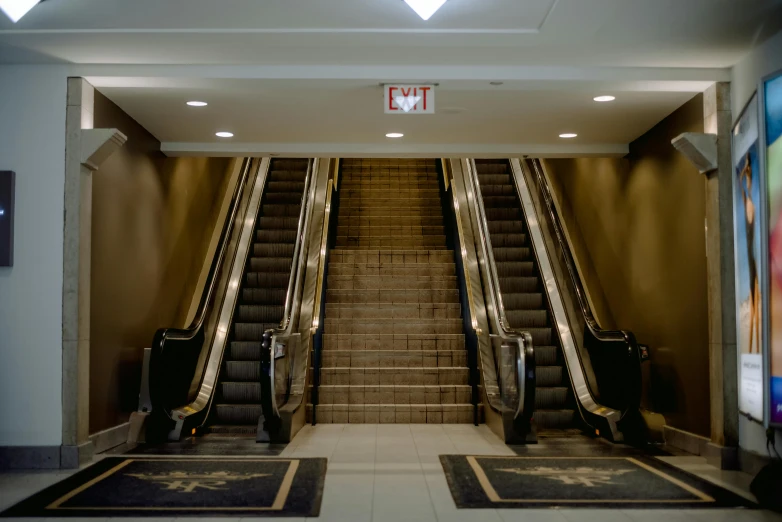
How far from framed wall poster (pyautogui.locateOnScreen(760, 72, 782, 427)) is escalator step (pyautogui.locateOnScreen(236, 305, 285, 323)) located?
6.18m

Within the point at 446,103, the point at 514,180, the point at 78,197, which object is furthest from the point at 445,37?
the point at 514,180

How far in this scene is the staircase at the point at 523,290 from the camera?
8.59 m

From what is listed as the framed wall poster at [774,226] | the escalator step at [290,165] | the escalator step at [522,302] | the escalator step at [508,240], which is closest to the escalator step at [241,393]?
the escalator step at [522,302]

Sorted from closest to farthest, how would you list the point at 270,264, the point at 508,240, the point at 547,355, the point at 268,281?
1. the point at 547,355
2. the point at 268,281
3. the point at 270,264
4. the point at 508,240

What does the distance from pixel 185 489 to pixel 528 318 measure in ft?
18.3

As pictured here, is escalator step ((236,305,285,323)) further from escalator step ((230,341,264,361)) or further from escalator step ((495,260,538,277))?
escalator step ((495,260,538,277))

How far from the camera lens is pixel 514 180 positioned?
1238 centimetres

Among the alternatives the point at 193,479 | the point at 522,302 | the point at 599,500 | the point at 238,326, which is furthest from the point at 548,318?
the point at 193,479

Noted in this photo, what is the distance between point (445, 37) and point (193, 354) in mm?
4592

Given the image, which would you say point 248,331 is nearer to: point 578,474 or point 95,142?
point 95,142

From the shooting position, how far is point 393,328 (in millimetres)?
10094

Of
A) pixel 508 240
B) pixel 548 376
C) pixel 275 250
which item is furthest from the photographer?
pixel 508 240

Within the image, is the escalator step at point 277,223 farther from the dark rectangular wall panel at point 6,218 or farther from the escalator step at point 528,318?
the dark rectangular wall panel at point 6,218

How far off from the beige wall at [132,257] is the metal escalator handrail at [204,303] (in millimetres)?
276
